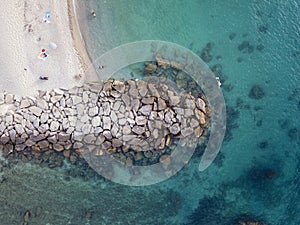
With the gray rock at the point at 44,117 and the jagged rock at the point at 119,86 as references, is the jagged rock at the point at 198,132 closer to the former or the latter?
the jagged rock at the point at 119,86

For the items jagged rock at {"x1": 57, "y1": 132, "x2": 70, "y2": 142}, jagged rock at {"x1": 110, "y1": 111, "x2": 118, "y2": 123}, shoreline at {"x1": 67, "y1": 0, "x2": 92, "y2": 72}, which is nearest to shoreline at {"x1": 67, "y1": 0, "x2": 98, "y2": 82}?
shoreline at {"x1": 67, "y1": 0, "x2": 92, "y2": 72}

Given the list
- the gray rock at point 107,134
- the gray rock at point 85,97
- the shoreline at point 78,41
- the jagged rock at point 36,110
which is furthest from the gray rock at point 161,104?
the jagged rock at point 36,110

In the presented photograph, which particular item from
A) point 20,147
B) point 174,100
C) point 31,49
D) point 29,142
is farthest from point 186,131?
point 31,49

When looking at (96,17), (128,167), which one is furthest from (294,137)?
(96,17)

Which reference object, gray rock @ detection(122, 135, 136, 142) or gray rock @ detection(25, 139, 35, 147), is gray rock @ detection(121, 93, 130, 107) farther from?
gray rock @ detection(25, 139, 35, 147)

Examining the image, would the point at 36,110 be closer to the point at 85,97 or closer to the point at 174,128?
the point at 85,97

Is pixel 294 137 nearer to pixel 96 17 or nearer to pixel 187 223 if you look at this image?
pixel 187 223
